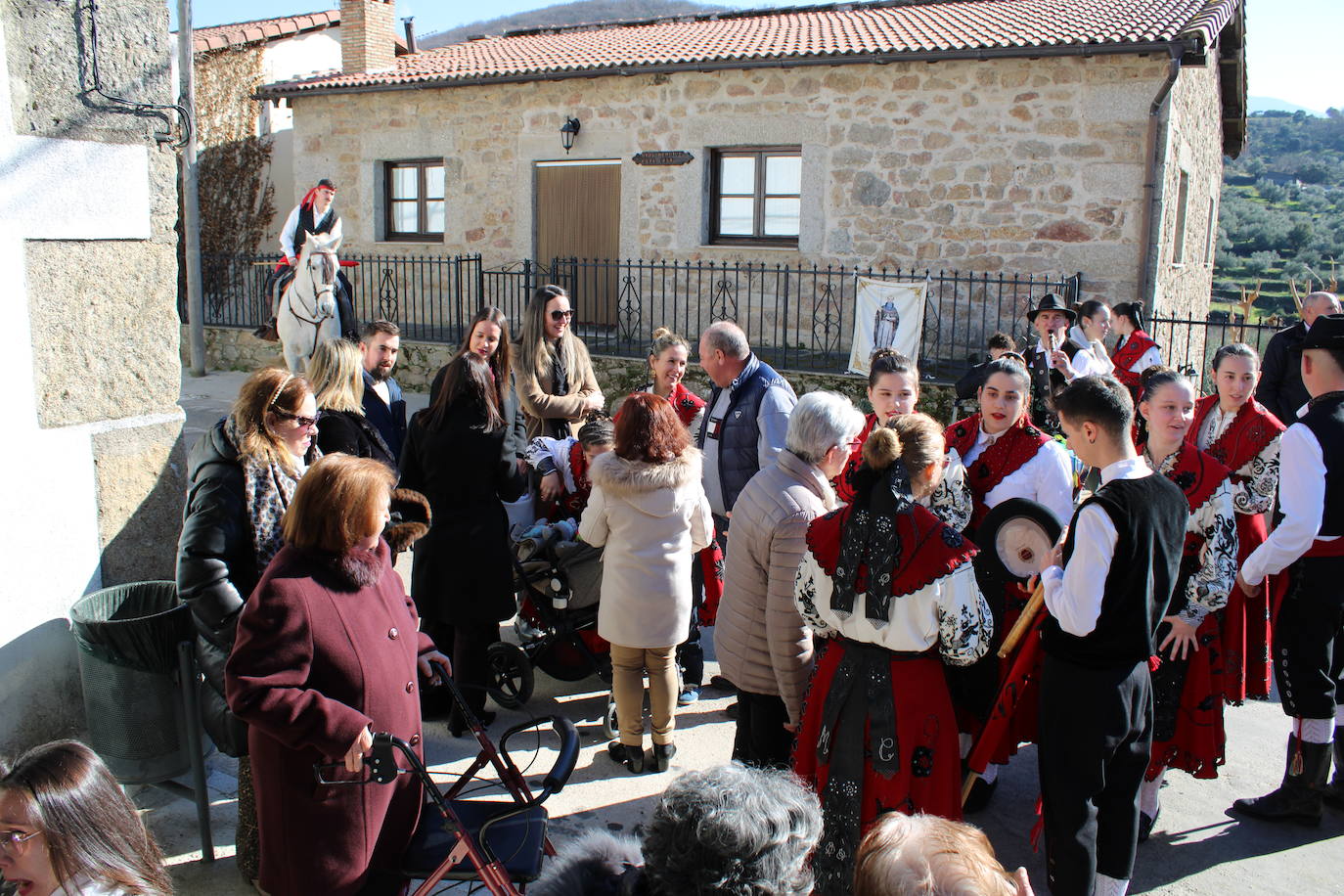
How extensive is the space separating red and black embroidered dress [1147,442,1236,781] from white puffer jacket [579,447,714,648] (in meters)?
1.64

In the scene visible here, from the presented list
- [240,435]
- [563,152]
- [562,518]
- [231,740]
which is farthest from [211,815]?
[563,152]

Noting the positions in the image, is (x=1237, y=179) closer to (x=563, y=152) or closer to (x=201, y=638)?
(x=563, y=152)

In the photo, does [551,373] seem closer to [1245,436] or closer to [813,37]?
[1245,436]

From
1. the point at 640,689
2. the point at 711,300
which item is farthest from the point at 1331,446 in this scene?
the point at 711,300

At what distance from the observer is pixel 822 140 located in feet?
37.9

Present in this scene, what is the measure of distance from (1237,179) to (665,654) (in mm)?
60475

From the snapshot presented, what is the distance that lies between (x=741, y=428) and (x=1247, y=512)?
213cm

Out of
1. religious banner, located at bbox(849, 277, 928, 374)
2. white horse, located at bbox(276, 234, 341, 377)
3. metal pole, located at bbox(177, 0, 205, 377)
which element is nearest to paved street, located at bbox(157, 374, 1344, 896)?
white horse, located at bbox(276, 234, 341, 377)

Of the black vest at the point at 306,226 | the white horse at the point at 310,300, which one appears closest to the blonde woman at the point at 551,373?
the white horse at the point at 310,300

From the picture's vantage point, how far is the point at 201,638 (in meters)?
3.23

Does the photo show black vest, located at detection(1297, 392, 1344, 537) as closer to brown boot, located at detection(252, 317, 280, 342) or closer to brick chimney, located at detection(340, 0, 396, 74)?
brown boot, located at detection(252, 317, 280, 342)

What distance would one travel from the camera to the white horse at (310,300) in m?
8.77

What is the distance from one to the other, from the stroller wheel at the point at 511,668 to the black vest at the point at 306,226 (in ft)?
18.6

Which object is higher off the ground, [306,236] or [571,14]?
[571,14]
